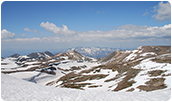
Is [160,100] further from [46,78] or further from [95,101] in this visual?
[46,78]

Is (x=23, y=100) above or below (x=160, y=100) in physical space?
above

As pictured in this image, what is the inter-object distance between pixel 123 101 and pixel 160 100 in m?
5.49

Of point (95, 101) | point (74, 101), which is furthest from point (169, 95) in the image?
point (74, 101)

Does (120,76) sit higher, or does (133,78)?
(133,78)

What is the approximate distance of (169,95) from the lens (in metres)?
16.8

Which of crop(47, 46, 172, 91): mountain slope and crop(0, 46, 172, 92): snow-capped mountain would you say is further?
crop(0, 46, 172, 92): snow-capped mountain

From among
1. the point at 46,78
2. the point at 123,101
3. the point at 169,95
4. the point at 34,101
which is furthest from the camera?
the point at 46,78

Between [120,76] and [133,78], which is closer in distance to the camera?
[133,78]

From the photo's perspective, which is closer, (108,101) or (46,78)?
(108,101)

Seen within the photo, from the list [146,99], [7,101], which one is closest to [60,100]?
[7,101]

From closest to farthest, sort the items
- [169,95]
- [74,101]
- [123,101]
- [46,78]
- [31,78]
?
[74,101] → [123,101] → [169,95] → [31,78] → [46,78]

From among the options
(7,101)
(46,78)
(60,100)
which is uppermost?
(7,101)

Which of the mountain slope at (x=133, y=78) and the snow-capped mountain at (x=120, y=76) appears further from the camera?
the snow-capped mountain at (x=120, y=76)

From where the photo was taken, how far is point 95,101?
14961 millimetres
